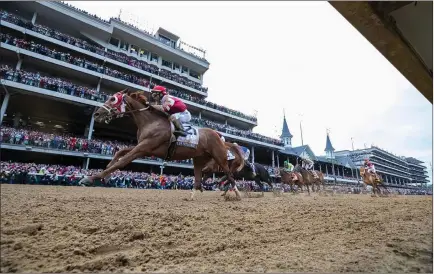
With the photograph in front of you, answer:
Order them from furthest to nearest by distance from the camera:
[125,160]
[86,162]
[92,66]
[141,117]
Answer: [92,66]
[86,162]
[141,117]
[125,160]

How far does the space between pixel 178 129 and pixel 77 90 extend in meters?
14.0

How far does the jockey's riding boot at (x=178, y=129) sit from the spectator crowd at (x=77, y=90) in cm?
415

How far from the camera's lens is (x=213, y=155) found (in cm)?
662

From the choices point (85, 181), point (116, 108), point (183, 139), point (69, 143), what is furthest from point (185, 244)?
point (69, 143)

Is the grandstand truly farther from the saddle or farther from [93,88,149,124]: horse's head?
the saddle

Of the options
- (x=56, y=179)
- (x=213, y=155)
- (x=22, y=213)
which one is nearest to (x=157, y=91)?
(x=213, y=155)

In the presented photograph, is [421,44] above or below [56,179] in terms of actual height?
above

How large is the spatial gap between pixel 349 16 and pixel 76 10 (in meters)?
30.0

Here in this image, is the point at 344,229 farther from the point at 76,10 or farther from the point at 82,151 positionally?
the point at 76,10

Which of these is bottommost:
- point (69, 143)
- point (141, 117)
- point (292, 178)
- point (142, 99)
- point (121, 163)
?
point (121, 163)

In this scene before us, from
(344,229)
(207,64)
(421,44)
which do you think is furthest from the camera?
(207,64)

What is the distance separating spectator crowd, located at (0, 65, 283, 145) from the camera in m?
9.01

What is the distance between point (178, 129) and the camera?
549cm

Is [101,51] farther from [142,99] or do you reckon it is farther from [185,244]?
[185,244]
